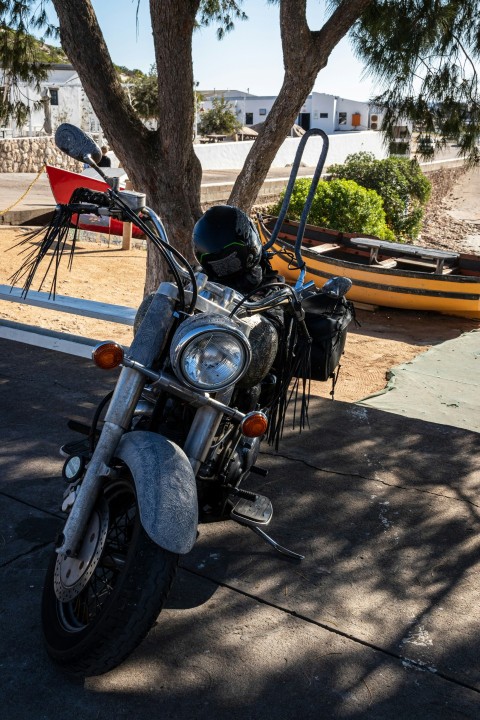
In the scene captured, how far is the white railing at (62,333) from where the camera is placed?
6.39 m

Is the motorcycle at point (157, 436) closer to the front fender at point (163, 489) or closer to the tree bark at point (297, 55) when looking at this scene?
the front fender at point (163, 489)

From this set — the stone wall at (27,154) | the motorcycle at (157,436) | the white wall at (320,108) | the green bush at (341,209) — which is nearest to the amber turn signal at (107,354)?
the motorcycle at (157,436)

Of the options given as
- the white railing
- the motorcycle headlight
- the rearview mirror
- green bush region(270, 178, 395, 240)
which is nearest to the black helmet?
the rearview mirror

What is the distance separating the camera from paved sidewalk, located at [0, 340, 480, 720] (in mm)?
2678

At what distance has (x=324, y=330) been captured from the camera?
11.9 feet

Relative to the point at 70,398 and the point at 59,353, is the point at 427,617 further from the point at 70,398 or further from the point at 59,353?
the point at 59,353

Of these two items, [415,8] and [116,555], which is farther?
[415,8]

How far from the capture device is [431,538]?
381 cm

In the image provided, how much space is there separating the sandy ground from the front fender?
3861 mm

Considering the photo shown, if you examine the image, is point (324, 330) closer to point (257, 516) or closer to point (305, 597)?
point (257, 516)

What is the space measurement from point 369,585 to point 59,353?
3.61m

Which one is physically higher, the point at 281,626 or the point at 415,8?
the point at 415,8

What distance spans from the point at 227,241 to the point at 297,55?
4.97 meters

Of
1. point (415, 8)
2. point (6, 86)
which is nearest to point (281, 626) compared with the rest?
point (415, 8)
